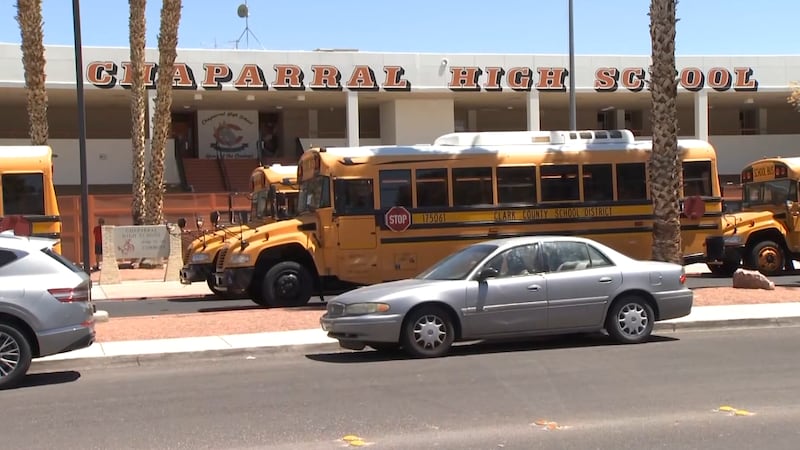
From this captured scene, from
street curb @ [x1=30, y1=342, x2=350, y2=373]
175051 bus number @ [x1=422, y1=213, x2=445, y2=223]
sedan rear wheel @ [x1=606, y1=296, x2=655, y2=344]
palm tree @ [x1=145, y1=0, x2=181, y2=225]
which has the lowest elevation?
street curb @ [x1=30, y1=342, x2=350, y2=373]

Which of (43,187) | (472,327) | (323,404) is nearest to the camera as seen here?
(323,404)

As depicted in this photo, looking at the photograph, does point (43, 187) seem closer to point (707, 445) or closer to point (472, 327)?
point (472, 327)

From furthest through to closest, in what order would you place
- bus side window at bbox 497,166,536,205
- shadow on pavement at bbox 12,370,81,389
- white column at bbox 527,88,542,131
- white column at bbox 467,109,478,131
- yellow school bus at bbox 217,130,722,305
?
1. white column at bbox 467,109,478,131
2. white column at bbox 527,88,542,131
3. bus side window at bbox 497,166,536,205
4. yellow school bus at bbox 217,130,722,305
5. shadow on pavement at bbox 12,370,81,389

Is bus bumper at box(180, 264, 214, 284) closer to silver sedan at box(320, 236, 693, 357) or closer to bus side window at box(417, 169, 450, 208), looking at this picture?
bus side window at box(417, 169, 450, 208)

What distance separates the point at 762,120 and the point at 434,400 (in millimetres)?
45191

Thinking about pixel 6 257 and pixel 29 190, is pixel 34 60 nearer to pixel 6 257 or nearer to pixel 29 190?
pixel 29 190

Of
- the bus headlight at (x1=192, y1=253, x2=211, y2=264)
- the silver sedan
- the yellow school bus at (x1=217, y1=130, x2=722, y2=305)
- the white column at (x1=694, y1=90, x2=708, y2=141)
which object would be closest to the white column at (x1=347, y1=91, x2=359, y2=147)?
the white column at (x1=694, y1=90, x2=708, y2=141)

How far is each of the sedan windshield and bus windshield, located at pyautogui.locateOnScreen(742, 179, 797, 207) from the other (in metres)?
13.7

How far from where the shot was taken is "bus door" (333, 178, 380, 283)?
52.9 feet

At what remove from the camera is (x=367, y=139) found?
43500mm

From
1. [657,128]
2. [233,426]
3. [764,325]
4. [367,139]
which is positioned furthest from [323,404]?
[367,139]

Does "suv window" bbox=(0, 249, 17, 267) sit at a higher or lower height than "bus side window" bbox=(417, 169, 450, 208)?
lower

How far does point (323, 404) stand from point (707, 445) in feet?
11.4

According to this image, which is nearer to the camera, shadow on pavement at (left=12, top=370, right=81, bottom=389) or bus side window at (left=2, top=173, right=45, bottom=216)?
shadow on pavement at (left=12, top=370, right=81, bottom=389)
